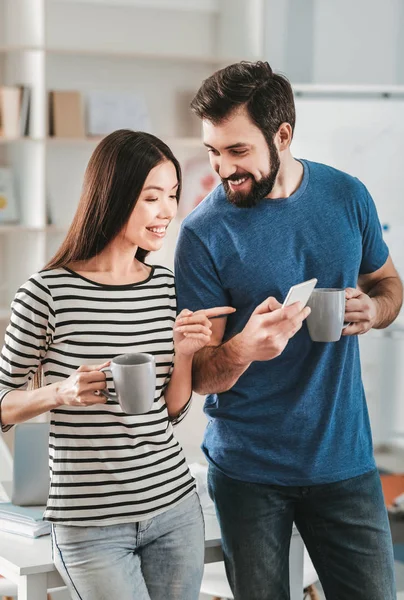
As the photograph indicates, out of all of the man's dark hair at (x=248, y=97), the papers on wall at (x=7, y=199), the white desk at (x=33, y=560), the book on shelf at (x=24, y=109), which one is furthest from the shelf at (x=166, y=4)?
the white desk at (x=33, y=560)

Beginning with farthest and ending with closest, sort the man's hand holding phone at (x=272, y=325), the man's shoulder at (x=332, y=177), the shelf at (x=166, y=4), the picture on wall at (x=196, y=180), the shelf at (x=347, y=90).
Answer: the picture on wall at (x=196, y=180)
the shelf at (x=166, y=4)
the shelf at (x=347, y=90)
the man's shoulder at (x=332, y=177)
the man's hand holding phone at (x=272, y=325)

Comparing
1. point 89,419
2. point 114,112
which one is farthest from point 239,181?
point 114,112

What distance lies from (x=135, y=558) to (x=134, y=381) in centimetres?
36

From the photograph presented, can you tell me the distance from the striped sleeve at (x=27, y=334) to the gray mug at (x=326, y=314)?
0.51m

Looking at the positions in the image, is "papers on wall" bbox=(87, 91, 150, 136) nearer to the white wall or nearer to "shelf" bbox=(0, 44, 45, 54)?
"shelf" bbox=(0, 44, 45, 54)

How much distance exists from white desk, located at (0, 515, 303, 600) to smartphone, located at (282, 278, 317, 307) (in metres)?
0.62

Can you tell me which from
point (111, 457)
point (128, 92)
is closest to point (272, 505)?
point (111, 457)

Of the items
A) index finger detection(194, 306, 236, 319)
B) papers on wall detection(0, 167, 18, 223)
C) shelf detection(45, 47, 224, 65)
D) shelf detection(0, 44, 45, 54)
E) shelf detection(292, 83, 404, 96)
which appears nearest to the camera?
index finger detection(194, 306, 236, 319)

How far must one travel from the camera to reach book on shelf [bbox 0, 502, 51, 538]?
2006 millimetres

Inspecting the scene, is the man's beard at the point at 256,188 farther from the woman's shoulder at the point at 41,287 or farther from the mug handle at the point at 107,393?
the mug handle at the point at 107,393

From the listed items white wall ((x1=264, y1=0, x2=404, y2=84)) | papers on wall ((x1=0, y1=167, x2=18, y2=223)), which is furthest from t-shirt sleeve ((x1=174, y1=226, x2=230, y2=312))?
white wall ((x1=264, y1=0, x2=404, y2=84))

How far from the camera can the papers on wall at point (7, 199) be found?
4.88 metres

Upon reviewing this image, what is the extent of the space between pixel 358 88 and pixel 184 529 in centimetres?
311

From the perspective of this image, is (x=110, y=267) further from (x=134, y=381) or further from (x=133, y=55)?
(x=133, y=55)
